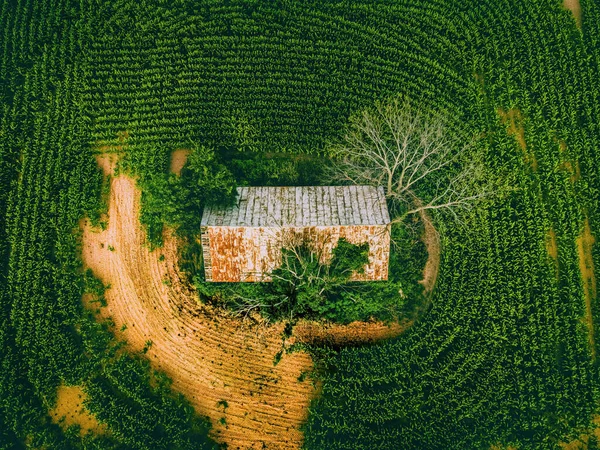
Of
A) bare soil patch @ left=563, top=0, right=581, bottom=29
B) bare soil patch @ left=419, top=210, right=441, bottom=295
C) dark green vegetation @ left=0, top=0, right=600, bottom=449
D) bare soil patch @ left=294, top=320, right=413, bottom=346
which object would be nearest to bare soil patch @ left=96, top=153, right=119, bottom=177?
dark green vegetation @ left=0, top=0, right=600, bottom=449

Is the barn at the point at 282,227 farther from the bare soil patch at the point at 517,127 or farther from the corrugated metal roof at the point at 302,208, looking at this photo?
the bare soil patch at the point at 517,127

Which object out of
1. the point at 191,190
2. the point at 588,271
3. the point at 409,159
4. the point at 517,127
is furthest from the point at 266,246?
the point at 588,271

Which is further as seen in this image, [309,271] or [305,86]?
[305,86]

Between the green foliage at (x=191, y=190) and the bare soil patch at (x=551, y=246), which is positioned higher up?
the green foliage at (x=191, y=190)

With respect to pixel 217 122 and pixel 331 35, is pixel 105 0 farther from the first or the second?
pixel 331 35

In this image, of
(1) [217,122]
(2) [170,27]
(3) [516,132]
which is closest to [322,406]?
(1) [217,122]

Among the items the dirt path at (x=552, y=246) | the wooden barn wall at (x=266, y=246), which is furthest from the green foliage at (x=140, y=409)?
the dirt path at (x=552, y=246)

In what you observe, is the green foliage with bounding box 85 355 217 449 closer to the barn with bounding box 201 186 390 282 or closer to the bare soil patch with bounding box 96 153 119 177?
the barn with bounding box 201 186 390 282
